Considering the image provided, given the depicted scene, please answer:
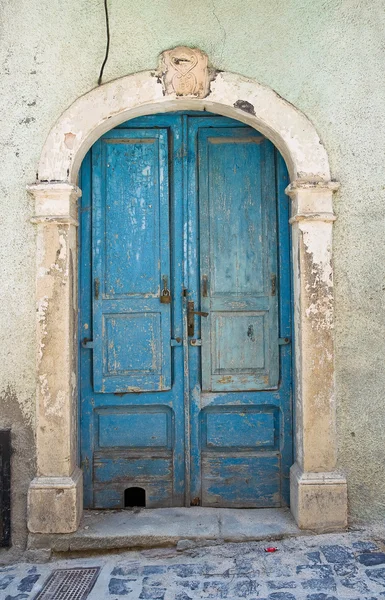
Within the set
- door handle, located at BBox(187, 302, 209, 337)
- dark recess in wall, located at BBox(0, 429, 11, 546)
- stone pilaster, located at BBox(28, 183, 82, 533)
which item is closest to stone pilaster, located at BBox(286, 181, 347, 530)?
door handle, located at BBox(187, 302, 209, 337)

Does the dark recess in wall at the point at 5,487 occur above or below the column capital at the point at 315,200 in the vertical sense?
below

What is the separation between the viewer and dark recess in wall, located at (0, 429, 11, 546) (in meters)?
3.22

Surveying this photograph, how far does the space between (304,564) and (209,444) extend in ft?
3.16

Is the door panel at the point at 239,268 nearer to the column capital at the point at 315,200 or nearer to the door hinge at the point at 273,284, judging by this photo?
the door hinge at the point at 273,284

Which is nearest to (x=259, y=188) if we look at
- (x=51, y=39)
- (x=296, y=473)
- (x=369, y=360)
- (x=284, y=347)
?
(x=284, y=347)

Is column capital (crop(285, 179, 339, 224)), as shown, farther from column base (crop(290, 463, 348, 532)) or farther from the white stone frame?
column base (crop(290, 463, 348, 532))

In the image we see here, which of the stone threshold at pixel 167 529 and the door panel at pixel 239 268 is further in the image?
the door panel at pixel 239 268

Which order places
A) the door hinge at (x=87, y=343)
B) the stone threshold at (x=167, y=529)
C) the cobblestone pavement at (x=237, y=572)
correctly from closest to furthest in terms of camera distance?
the cobblestone pavement at (x=237, y=572), the stone threshold at (x=167, y=529), the door hinge at (x=87, y=343)

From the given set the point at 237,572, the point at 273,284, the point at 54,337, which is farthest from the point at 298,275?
the point at 237,572

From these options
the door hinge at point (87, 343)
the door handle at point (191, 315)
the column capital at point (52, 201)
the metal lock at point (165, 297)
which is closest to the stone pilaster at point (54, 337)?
the column capital at point (52, 201)

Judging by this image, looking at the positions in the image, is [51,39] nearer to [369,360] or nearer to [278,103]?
[278,103]

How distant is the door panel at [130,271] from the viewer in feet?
11.7

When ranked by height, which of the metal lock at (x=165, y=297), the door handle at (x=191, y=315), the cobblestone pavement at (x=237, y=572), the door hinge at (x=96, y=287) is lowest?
the cobblestone pavement at (x=237, y=572)

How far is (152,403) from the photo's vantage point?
360 cm
